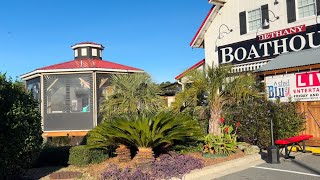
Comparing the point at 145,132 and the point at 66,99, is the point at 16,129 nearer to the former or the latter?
the point at 145,132

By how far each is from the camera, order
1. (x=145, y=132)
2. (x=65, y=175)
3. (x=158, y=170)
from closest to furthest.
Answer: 1. (x=158, y=170)
2. (x=145, y=132)
3. (x=65, y=175)

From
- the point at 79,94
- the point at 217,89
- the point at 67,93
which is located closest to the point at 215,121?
the point at 217,89

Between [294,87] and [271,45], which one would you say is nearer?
[294,87]

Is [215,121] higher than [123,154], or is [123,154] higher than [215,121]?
[215,121]

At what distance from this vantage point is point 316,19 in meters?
15.1

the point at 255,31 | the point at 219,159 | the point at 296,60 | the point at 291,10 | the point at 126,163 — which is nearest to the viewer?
the point at 126,163

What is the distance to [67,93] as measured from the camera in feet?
75.1

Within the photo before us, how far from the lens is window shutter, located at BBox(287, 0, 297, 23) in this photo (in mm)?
16062

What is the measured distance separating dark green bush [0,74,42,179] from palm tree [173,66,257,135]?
18.0 ft

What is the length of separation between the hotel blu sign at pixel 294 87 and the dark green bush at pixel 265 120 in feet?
1.40

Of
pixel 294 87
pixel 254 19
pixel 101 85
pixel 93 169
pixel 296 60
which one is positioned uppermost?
pixel 254 19

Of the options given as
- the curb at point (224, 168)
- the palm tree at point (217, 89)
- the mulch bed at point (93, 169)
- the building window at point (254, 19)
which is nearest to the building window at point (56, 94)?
the building window at point (254, 19)

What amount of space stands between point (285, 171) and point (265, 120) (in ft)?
11.1

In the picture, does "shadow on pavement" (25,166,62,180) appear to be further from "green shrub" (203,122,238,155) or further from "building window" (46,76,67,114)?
"building window" (46,76,67,114)
